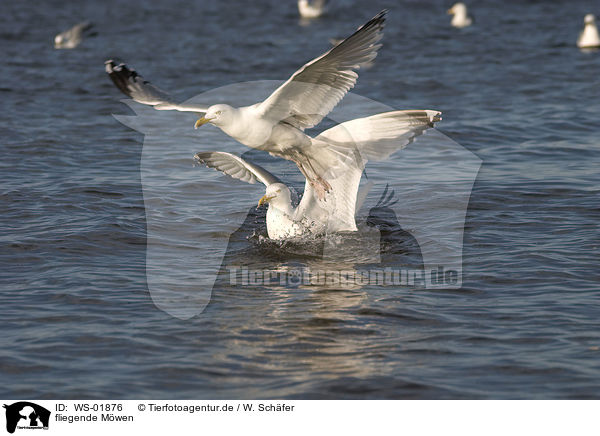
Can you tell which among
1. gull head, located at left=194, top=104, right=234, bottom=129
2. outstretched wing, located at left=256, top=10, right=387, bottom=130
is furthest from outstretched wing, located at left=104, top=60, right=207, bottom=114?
outstretched wing, located at left=256, top=10, right=387, bottom=130

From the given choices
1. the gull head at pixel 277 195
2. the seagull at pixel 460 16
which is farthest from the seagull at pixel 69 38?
the gull head at pixel 277 195

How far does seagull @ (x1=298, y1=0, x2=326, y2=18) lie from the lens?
26.3 metres

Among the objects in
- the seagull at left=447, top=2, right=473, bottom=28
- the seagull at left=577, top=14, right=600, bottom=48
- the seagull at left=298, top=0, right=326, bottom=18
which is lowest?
the seagull at left=577, top=14, right=600, bottom=48

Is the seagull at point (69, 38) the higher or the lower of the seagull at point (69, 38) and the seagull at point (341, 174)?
the higher

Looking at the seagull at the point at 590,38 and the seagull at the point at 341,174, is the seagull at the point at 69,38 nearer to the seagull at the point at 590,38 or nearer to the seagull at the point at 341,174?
the seagull at the point at 590,38

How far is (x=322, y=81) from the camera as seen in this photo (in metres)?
7.33

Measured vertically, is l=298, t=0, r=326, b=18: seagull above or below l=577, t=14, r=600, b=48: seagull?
above

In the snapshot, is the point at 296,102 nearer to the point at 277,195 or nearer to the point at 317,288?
the point at 277,195

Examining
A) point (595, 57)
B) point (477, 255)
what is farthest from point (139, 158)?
point (595, 57)

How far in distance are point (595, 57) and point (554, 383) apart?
50.4ft

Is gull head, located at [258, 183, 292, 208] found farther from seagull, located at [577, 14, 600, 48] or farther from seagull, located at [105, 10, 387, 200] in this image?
seagull, located at [577, 14, 600, 48]

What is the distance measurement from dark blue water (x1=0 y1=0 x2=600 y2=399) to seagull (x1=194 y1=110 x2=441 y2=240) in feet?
1.49
